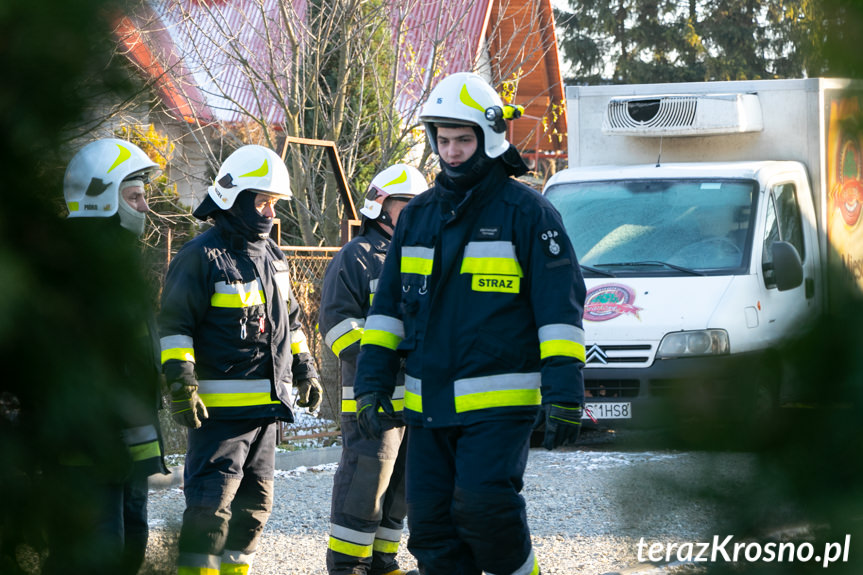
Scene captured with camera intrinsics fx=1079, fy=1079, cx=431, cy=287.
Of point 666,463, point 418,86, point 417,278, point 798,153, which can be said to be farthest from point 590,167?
point 666,463

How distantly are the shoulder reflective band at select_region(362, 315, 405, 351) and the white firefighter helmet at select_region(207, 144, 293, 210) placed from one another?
88 cm

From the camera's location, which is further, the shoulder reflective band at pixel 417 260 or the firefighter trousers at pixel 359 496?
the firefighter trousers at pixel 359 496

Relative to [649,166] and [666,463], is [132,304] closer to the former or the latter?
[666,463]

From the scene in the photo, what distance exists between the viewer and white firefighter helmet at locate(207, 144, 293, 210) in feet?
15.3

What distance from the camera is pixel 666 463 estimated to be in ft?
2.86

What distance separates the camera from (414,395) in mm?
3945

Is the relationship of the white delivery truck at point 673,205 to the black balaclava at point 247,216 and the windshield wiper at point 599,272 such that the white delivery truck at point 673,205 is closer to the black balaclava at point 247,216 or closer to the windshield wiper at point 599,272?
the windshield wiper at point 599,272

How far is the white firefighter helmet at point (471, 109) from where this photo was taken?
4.09m

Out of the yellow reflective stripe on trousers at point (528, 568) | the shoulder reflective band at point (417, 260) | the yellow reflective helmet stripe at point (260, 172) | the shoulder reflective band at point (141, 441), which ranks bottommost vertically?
the yellow reflective stripe on trousers at point (528, 568)

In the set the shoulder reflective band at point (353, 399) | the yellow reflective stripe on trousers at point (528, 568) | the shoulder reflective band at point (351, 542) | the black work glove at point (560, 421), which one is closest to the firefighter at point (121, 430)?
the black work glove at point (560, 421)

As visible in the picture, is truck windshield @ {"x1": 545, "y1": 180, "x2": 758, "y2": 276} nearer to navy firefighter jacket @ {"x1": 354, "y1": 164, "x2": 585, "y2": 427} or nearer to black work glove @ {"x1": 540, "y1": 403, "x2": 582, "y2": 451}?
navy firefighter jacket @ {"x1": 354, "y1": 164, "x2": 585, "y2": 427}

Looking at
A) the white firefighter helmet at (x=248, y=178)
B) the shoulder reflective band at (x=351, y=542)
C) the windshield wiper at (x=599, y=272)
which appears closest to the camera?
the white firefighter helmet at (x=248, y=178)

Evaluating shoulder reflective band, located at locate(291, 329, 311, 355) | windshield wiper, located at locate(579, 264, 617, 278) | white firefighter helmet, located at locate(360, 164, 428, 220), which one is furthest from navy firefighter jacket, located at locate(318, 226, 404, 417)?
windshield wiper, located at locate(579, 264, 617, 278)

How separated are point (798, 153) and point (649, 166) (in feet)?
4.59
